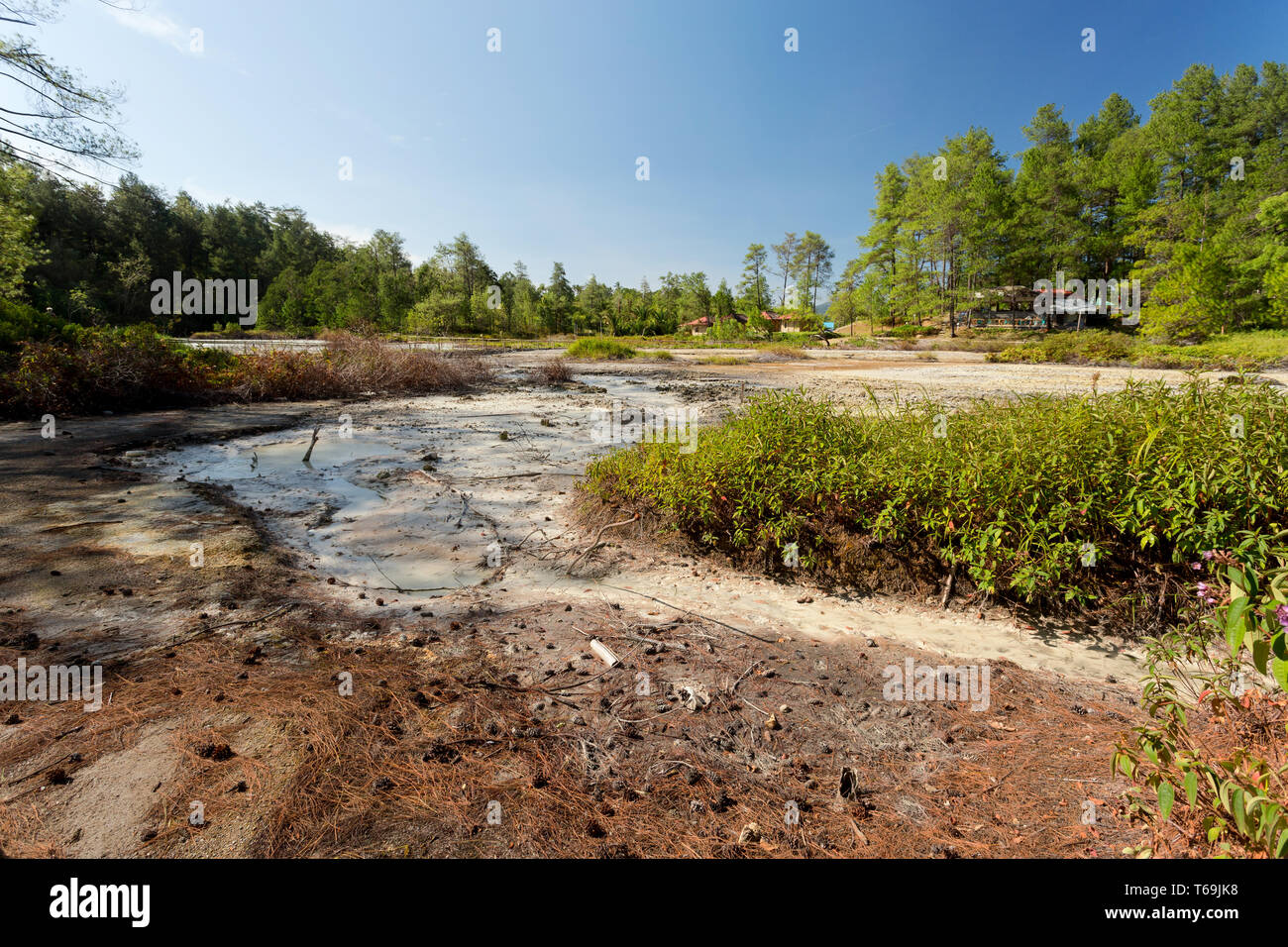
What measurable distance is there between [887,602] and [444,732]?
3.64 m

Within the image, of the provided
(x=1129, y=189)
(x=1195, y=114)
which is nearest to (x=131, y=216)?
(x=1129, y=189)

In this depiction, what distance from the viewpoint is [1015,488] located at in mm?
4227

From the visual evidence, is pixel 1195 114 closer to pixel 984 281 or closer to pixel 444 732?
pixel 984 281

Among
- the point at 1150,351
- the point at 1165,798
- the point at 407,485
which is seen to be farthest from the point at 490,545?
the point at 1150,351

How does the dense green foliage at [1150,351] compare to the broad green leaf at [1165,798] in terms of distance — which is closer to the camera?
the broad green leaf at [1165,798]

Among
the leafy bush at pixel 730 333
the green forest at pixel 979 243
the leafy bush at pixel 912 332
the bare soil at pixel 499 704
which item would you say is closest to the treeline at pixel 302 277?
the green forest at pixel 979 243

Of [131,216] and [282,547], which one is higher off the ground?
[131,216]

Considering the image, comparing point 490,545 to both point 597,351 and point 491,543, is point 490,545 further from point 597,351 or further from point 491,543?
point 597,351

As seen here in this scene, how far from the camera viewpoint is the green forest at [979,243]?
100 feet

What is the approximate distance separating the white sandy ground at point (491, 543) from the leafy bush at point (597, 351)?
871 inches

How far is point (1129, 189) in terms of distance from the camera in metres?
42.2

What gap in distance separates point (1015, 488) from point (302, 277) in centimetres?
7251

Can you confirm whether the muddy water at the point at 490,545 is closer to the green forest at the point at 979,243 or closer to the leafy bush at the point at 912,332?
the green forest at the point at 979,243

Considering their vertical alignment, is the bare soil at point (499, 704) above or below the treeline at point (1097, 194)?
below
